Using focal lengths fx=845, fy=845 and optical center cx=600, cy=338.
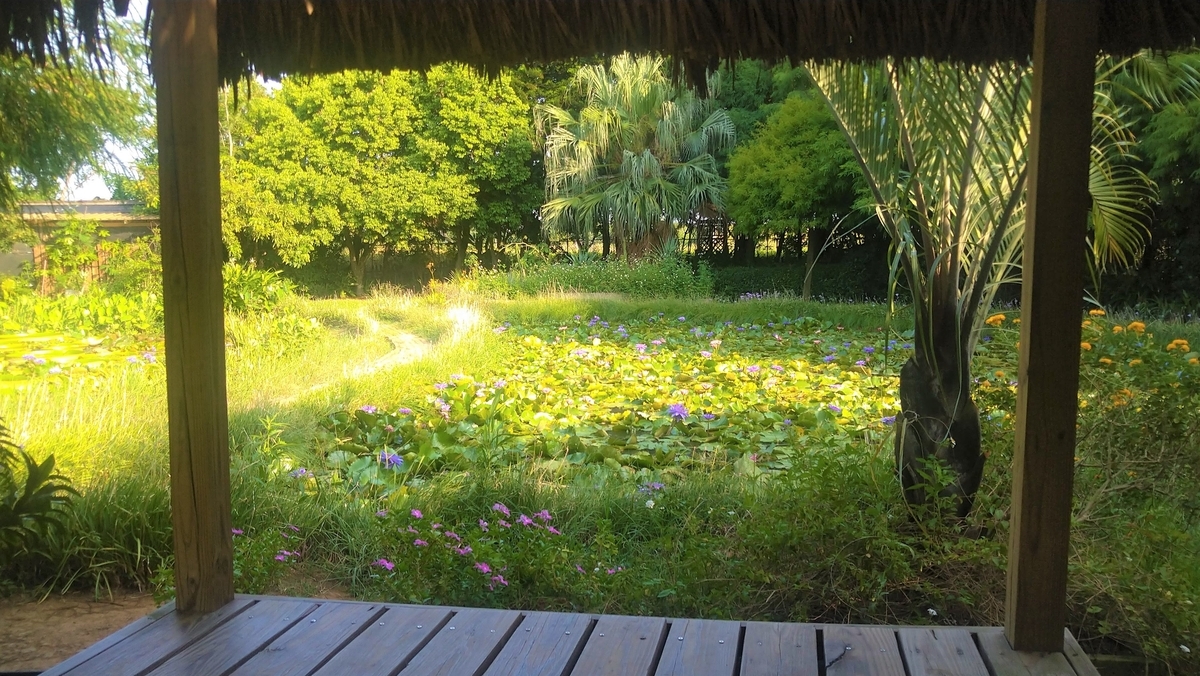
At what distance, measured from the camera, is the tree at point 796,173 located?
11.1 m

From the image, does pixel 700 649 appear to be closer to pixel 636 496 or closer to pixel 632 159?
pixel 636 496

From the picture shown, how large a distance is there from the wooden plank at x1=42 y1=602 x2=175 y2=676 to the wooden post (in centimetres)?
5

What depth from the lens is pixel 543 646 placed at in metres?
1.78

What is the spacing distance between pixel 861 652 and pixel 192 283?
1624 millimetres

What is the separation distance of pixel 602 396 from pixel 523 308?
4266 millimetres

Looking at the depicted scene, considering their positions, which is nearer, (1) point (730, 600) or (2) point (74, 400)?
(1) point (730, 600)

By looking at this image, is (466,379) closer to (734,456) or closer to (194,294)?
(734,456)

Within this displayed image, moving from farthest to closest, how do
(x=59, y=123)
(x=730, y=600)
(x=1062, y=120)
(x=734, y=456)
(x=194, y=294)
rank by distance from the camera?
(x=734, y=456), (x=59, y=123), (x=730, y=600), (x=194, y=294), (x=1062, y=120)

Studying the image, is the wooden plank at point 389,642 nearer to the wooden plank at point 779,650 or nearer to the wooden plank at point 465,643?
Answer: the wooden plank at point 465,643

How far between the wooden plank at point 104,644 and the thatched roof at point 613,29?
1.36m

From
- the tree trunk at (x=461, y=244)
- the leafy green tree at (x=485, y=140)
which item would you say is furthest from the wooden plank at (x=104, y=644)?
the tree trunk at (x=461, y=244)

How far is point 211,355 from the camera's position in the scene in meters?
1.86

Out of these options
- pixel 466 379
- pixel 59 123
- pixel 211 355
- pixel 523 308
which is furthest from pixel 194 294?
pixel 523 308

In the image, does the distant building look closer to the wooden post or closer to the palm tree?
the wooden post
